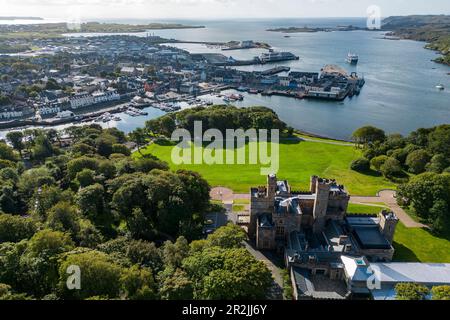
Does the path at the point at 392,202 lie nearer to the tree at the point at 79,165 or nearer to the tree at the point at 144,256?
the tree at the point at 144,256

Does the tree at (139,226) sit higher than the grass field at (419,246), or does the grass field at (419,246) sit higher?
the tree at (139,226)

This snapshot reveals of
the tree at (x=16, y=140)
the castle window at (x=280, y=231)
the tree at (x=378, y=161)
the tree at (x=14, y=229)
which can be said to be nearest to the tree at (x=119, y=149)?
the tree at (x=16, y=140)

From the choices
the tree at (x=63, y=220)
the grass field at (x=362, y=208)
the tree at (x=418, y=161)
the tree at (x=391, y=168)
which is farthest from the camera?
the tree at (x=418, y=161)

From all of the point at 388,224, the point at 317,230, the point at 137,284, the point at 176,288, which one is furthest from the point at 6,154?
the point at 388,224

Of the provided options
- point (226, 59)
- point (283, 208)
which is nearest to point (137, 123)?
point (283, 208)

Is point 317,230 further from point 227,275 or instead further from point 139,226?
point 139,226
